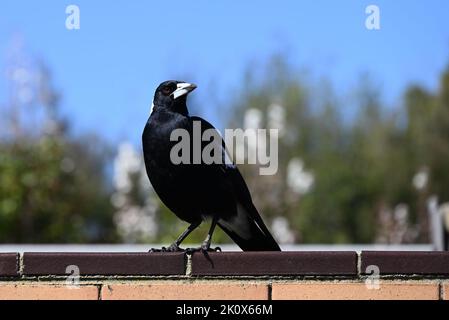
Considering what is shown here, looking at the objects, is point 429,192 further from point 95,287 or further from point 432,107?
point 95,287

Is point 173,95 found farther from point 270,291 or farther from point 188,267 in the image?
point 270,291

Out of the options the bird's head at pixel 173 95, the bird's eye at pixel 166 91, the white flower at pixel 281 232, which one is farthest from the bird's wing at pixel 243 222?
the white flower at pixel 281 232

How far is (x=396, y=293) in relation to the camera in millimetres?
3102

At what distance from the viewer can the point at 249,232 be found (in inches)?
172

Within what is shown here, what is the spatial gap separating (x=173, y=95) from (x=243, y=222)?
97 cm

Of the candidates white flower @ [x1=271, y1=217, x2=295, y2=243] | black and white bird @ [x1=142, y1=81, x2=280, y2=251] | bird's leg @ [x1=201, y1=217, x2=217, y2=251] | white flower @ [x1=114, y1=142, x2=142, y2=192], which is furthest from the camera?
white flower @ [x1=114, y1=142, x2=142, y2=192]

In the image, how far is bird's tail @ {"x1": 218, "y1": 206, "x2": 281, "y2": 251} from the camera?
14.0 feet

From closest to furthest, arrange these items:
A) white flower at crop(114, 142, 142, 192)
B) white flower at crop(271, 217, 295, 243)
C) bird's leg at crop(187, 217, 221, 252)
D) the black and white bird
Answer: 1. bird's leg at crop(187, 217, 221, 252)
2. the black and white bird
3. white flower at crop(271, 217, 295, 243)
4. white flower at crop(114, 142, 142, 192)

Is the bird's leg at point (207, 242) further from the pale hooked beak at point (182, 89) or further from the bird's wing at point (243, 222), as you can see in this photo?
the pale hooked beak at point (182, 89)

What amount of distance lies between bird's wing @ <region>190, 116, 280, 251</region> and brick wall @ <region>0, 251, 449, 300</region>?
991mm

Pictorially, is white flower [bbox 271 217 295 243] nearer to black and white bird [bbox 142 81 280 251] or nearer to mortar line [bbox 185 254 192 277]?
black and white bird [bbox 142 81 280 251]

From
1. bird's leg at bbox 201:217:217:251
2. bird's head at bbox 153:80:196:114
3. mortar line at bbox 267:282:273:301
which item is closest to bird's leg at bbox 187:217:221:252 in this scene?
bird's leg at bbox 201:217:217:251

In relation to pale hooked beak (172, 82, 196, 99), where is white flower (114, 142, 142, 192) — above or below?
below
